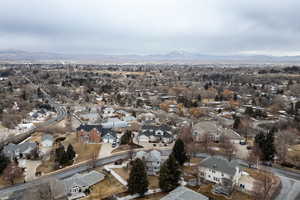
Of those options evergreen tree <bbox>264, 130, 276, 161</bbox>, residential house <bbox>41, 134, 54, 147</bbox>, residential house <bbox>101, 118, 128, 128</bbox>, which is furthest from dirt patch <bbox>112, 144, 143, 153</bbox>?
evergreen tree <bbox>264, 130, 276, 161</bbox>

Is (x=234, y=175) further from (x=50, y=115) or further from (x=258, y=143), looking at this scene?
(x=50, y=115)

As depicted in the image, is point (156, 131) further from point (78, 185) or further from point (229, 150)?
point (78, 185)

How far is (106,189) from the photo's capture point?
2819cm

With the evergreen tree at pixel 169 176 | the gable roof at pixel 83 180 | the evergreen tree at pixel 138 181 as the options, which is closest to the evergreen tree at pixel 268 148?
the evergreen tree at pixel 169 176

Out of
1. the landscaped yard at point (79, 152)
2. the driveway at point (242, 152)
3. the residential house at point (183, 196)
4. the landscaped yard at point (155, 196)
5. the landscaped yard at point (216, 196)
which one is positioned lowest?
the landscaped yard at point (79, 152)

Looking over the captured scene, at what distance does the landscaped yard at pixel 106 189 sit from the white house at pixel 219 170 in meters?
10.3

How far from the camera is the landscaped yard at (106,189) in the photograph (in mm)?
26831

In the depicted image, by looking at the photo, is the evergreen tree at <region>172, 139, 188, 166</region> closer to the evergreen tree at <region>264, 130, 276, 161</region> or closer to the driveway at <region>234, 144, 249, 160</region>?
the driveway at <region>234, 144, 249, 160</region>

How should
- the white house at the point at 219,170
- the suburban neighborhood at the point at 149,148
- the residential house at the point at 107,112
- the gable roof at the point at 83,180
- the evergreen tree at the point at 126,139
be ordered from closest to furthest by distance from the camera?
the suburban neighborhood at the point at 149,148 → the gable roof at the point at 83,180 → the white house at the point at 219,170 → the evergreen tree at the point at 126,139 → the residential house at the point at 107,112

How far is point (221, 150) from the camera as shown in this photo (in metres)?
39.9

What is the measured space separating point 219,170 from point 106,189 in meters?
13.6

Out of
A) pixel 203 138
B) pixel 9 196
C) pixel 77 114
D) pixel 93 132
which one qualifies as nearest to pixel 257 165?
pixel 203 138

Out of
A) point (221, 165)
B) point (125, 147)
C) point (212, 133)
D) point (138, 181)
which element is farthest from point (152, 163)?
point (212, 133)

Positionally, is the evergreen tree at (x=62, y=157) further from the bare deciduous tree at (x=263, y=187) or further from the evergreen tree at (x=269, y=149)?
the evergreen tree at (x=269, y=149)
